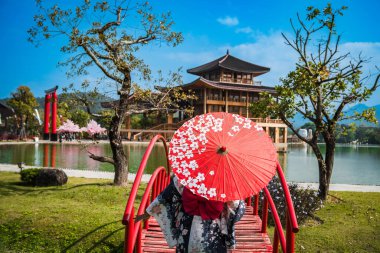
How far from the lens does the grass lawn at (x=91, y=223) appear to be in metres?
4.89

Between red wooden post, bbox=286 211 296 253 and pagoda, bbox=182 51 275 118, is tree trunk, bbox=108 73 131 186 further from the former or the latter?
pagoda, bbox=182 51 275 118

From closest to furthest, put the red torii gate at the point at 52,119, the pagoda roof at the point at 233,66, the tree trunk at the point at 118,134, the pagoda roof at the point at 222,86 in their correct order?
the tree trunk at the point at 118,134 → the red torii gate at the point at 52,119 → the pagoda roof at the point at 222,86 → the pagoda roof at the point at 233,66

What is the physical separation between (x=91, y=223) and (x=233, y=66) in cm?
3683

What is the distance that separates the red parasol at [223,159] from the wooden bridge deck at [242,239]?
1538mm

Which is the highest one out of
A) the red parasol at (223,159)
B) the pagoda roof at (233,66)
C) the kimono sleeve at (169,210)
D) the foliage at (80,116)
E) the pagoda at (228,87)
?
the pagoda roof at (233,66)

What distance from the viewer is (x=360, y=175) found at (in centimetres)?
1530

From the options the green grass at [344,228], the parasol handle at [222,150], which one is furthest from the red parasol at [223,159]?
the green grass at [344,228]

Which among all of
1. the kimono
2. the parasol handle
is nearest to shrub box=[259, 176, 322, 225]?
the kimono

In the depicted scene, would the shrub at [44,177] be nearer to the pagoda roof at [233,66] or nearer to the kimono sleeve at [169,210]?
the kimono sleeve at [169,210]

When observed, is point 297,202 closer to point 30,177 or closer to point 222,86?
point 30,177

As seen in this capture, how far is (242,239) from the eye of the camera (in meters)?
3.82

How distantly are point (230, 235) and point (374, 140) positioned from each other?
2652 inches

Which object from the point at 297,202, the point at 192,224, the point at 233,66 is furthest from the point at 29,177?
the point at 233,66

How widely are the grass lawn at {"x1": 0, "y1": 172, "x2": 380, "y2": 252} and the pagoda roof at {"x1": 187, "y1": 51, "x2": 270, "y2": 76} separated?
33.0 m
